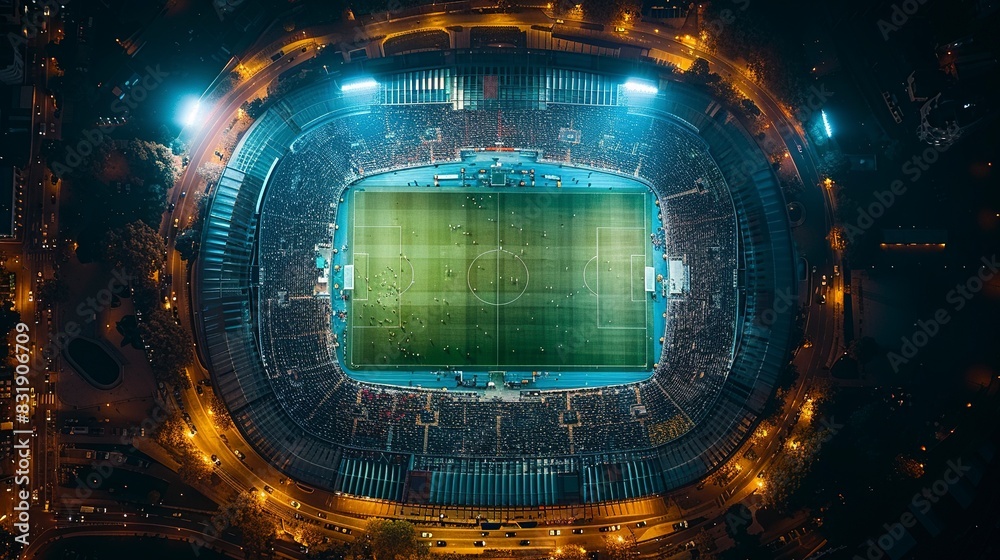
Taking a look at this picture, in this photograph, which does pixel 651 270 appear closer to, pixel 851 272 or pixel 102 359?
pixel 851 272

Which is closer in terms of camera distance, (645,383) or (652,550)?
(652,550)

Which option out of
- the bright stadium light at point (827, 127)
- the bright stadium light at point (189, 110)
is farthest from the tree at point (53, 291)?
the bright stadium light at point (827, 127)

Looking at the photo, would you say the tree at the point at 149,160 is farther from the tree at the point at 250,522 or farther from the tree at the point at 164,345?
the tree at the point at 250,522

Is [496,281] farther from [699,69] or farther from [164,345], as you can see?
[164,345]

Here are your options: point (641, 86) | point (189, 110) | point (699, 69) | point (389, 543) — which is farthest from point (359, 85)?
point (389, 543)

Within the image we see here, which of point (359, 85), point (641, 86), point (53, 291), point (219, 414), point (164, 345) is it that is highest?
point (359, 85)

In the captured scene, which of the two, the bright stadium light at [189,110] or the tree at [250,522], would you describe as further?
the bright stadium light at [189,110]

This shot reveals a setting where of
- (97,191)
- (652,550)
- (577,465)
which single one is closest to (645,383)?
(577,465)
